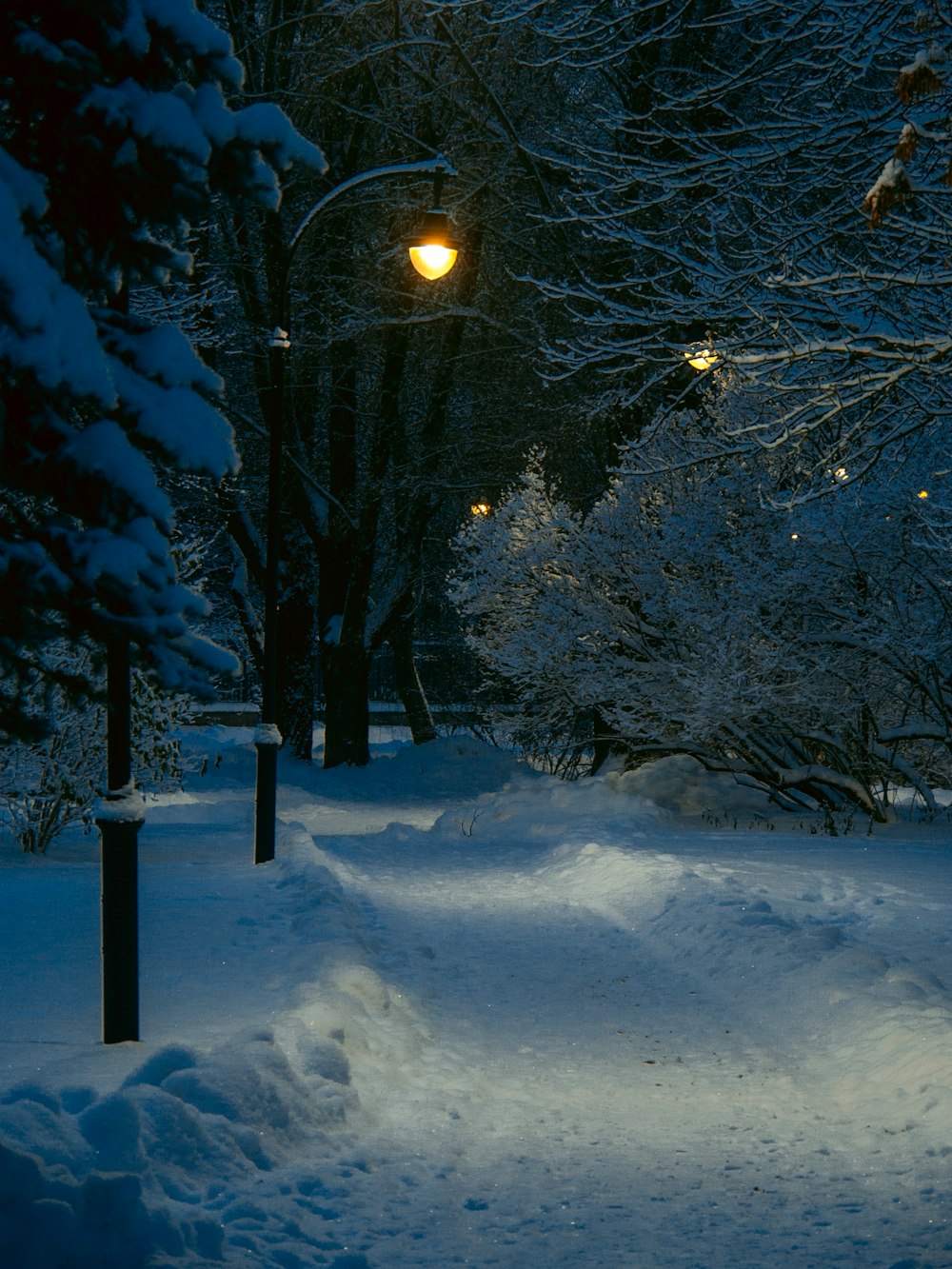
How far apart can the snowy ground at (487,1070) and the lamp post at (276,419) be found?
76 centimetres

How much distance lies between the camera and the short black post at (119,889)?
683cm

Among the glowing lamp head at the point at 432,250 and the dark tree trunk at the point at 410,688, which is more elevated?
the glowing lamp head at the point at 432,250

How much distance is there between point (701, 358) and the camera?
13.8 metres

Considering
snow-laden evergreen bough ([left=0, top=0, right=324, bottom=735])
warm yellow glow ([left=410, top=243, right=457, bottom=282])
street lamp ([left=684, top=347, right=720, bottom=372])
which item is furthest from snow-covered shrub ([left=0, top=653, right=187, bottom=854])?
snow-laden evergreen bough ([left=0, top=0, right=324, bottom=735])

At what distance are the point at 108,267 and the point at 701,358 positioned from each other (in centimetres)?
979

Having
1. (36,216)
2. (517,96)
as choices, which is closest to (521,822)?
(517,96)

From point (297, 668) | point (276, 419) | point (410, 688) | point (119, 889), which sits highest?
point (276, 419)

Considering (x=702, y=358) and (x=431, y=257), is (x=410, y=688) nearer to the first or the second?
(x=702, y=358)

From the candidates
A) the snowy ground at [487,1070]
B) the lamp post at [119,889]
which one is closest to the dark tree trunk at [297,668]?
the snowy ground at [487,1070]

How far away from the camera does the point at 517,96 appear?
23.1m

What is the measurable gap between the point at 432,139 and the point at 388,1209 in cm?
2182

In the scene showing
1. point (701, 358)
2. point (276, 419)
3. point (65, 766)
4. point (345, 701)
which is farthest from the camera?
point (345, 701)

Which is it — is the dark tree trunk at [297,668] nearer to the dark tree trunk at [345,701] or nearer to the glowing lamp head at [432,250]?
the dark tree trunk at [345,701]

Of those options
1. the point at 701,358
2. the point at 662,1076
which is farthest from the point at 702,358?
the point at 662,1076
